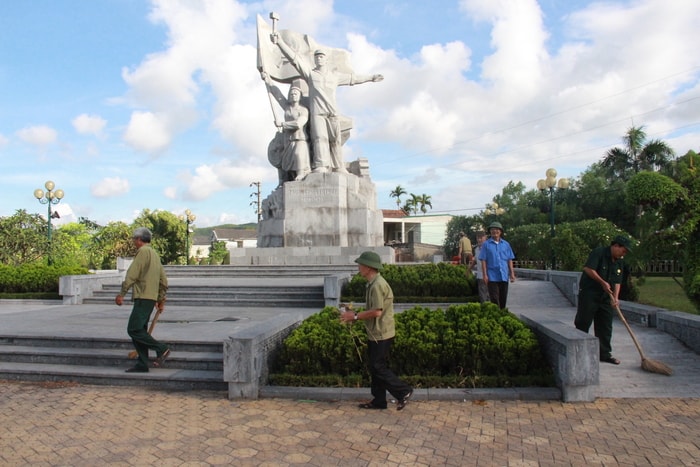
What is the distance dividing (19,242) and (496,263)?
2137cm

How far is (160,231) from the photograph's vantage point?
43719mm

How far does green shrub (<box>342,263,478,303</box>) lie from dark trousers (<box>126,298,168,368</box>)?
5.31m

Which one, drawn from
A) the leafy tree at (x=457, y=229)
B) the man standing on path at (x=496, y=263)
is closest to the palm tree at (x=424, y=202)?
the leafy tree at (x=457, y=229)

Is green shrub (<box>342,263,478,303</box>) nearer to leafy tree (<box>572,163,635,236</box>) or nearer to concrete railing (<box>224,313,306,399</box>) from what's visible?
concrete railing (<box>224,313,306,399</box>)

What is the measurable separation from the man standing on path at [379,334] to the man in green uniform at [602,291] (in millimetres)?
2712

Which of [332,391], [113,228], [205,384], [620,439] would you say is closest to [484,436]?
[620,439]

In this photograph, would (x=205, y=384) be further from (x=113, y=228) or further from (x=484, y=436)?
(x=113, y=228)

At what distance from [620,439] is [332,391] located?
2595 mm

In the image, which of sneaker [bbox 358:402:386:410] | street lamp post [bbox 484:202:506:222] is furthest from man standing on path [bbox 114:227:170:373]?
street lamp post [bbox 484:202:506:222]

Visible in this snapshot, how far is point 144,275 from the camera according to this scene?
5.66 meters

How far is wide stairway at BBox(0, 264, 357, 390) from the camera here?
5828 mm

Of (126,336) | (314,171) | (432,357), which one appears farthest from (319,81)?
(432,357)

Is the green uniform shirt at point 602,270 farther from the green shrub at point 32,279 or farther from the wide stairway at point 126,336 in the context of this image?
the green shrub at point 32,279

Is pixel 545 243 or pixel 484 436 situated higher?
pixel 545 243
